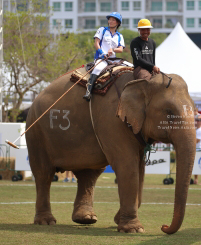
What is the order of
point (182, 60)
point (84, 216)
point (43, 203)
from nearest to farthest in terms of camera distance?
1. point (84, 216)
2. point (43, 203)
3. point (182, 60)

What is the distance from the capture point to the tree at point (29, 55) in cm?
3744

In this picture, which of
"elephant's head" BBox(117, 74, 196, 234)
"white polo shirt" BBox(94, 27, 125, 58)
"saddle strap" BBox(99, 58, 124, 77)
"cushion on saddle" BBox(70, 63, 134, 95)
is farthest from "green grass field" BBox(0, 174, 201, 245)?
"white polo shirt" BBox(94, 27, 125, 58)

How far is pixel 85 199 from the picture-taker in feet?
38.4

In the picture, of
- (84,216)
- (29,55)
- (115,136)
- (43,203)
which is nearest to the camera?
(115,136)

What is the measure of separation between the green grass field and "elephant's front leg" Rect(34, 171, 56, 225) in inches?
7.7

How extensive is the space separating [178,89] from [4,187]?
1055 cm

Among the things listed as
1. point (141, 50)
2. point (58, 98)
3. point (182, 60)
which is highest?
point (141, 50)

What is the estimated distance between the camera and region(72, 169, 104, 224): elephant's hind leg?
11352 millimetres

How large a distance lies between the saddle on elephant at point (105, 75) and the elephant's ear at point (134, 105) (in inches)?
27.6

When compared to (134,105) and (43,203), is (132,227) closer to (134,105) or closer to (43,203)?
(134,105)

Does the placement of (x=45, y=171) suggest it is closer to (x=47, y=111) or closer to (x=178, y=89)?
(x=47, y=111)

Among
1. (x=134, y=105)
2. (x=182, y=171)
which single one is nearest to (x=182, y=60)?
(x=134, y=105)

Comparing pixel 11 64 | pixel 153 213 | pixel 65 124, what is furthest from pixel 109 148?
pixel 11 64

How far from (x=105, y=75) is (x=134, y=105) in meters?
1.07
